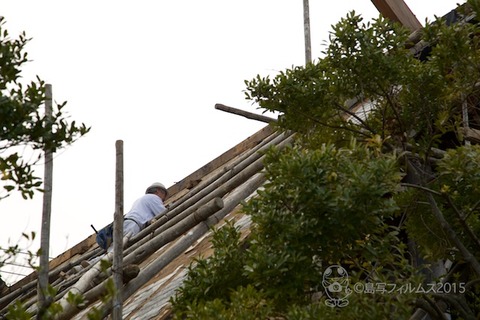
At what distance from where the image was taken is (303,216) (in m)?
6.55

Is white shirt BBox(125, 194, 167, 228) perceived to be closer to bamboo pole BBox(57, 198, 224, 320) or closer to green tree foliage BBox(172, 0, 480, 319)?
bamboo pole BBox(57, 198, 224, 320)

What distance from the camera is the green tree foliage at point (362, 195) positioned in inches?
254

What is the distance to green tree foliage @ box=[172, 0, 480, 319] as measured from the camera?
6449mm

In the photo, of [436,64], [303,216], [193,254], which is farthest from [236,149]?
[303,216]

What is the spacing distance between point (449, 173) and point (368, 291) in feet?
4.25

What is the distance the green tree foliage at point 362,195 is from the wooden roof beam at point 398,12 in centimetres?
314

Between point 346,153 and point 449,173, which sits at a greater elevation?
point 346,153

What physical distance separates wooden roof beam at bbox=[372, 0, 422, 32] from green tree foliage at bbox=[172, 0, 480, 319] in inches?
124

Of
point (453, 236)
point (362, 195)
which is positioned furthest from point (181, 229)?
point (362, 195)

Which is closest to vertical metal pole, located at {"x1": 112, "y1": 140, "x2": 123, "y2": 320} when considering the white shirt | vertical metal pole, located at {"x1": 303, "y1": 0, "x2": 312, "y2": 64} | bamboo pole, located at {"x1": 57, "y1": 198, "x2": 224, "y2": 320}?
bamboo pole, located at {"x1": 57, "y1": 198, "x2": 224, "y2": 320}

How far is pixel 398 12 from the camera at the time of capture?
1195 cm

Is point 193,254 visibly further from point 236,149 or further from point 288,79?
point 236,149

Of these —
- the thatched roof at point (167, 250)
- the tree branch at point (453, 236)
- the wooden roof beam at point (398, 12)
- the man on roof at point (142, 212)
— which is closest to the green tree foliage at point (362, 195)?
the tree branch at point (453, 236)

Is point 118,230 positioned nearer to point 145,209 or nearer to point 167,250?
point 167,250
